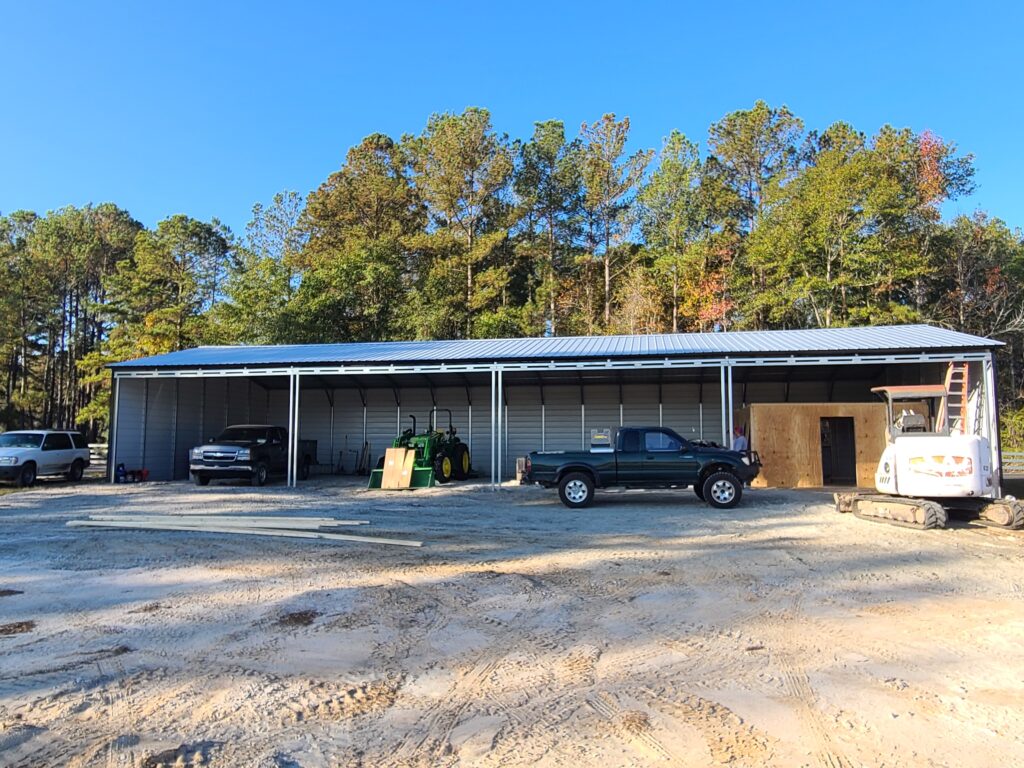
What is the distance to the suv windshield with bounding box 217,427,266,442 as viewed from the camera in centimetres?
1875

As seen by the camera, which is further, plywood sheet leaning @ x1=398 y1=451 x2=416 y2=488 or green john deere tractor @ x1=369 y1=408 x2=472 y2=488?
green john deere tractor @ x1=369 y1=408 x2=472 y2=488

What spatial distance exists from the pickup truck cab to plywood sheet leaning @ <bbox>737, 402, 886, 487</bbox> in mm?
13781

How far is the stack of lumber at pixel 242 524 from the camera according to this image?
383 inches

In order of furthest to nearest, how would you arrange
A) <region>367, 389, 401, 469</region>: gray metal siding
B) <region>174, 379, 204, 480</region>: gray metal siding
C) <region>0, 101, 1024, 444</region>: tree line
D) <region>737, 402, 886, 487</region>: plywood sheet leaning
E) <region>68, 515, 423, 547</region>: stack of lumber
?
<region>0, 101, 1024, 444</region>: tree line → <region>367, 389, 401, 469</region>: gray metal siding → <region>174, 379, 204, 480</region>: gray metal siding → <region>737, 402, 886, 487</region>: plywood sheet leaning → <region>68, 515, 423, 547</region>: stack of lumber

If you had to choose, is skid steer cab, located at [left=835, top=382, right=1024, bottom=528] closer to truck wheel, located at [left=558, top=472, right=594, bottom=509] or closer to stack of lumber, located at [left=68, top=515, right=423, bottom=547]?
truck wheel, located at [left=558, top=472, right=594, bottom=509]

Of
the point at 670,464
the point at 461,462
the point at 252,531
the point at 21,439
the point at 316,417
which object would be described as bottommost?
the point at 252,531

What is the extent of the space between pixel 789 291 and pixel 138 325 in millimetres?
34850

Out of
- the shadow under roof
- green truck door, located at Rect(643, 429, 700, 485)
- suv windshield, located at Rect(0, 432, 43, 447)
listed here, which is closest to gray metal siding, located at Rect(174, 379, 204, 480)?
the shadow under roof

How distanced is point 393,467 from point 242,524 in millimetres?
7243

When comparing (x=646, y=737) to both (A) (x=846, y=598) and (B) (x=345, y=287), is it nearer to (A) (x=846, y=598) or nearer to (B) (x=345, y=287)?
(A) (x=846, y=598)

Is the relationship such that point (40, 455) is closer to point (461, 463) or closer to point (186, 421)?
point (186, 421)

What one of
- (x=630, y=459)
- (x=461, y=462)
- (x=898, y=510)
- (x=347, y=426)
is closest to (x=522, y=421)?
(x=461, y=462)

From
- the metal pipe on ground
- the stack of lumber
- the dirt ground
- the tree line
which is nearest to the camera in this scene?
the dirt ground

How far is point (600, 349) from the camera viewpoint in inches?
730
